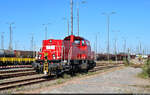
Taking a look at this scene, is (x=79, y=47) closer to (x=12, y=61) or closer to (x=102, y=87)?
(x=102, y=87)

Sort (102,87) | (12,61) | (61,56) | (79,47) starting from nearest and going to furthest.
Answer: (102,87) < (61,56) < (79,47) < (12,61)

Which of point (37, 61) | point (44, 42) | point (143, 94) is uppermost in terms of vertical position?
point (44, 42)

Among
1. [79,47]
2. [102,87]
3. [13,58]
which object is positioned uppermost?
[79,47]

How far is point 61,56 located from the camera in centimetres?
1819

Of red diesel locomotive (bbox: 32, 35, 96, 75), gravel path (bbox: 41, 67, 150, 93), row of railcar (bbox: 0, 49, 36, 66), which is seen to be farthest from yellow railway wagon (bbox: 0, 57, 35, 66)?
gravel path (bbox: 41, 67, 150, 93)

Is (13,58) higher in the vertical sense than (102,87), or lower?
higher

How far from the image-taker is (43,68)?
58.1 feet

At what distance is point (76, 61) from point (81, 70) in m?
2.61

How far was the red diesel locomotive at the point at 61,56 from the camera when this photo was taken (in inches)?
696

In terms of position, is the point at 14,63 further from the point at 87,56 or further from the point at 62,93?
the point at 62,93

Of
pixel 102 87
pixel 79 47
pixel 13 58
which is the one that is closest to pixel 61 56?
pixel 79 47

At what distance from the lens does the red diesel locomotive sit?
58.0ft

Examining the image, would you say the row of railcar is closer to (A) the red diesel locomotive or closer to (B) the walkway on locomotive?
(B) the walkway on locomotive

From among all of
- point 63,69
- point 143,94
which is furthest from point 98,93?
point 63,69
